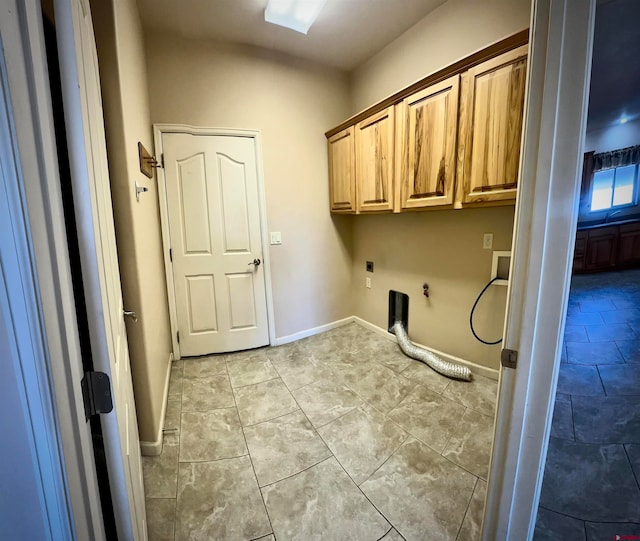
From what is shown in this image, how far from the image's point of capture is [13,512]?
17.4 inches

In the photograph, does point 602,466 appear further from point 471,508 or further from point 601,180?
point 601,180

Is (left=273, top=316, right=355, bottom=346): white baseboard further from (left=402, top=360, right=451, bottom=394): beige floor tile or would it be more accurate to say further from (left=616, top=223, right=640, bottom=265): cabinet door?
(left=616, top=223, right=640, bottom=265): cabinet door

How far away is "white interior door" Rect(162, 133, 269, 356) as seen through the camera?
245 cm

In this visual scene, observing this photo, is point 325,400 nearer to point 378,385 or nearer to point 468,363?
point 378,385

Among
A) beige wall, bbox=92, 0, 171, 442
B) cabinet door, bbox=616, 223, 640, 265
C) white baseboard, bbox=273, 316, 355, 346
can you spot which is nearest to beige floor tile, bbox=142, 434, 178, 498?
beige wall, bbox=92, 0, 171, 442

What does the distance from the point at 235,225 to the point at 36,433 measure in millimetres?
2346

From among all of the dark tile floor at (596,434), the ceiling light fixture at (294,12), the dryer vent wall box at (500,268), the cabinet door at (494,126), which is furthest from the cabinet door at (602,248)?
the ceiling light fixture at (294,12)

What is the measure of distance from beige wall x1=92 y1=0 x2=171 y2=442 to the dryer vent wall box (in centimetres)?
238

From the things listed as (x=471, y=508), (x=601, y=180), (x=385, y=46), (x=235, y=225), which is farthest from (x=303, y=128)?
(x=601, y=180)

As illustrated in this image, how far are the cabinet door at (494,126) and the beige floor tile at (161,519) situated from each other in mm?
2400

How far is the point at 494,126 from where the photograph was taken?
5.29 feet

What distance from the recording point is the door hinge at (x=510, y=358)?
762 mm

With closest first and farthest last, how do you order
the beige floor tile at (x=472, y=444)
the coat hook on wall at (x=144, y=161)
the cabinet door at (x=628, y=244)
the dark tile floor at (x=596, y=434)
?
the dark tile floor at (x=596, y=434) → the beige floor tile at (x=472, y=444) → the coat hook on wall at (x=144, y=161) → the cabinet door at (x=628, y=244)

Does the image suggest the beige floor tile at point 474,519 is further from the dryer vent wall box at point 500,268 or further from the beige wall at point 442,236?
the dryer vent wall box at point 500,268
